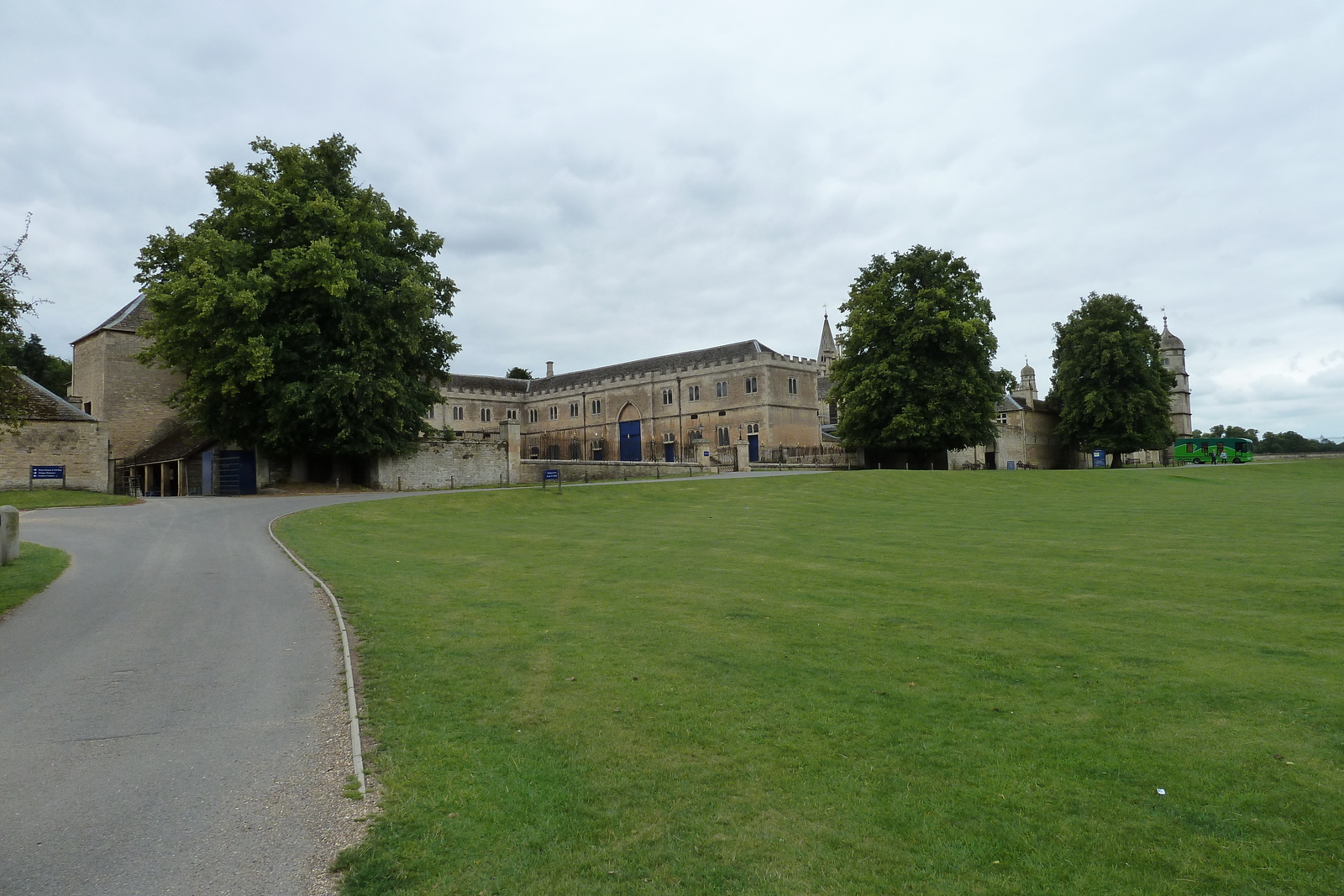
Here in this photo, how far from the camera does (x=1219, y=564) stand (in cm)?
1341

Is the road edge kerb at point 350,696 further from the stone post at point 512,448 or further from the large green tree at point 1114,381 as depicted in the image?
the large green tree at point 1114,381

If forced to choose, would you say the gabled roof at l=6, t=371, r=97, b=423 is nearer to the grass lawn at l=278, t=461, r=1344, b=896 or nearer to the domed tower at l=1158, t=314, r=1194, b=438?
the grass lawn at l=278, t=461, r=1344, b=896

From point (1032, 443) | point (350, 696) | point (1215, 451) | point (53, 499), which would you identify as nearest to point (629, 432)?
point (1032, 443)

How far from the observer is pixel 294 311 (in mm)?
34281

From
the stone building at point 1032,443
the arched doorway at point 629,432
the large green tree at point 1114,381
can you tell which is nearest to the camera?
the large green tree at point 1114,381

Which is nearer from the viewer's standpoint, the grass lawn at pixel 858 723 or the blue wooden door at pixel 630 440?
the grass lawn at pixel 858 723

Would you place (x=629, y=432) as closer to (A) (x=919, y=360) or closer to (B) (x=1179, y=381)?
(A) (x=919, y=360)

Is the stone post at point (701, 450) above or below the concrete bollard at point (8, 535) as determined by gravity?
above

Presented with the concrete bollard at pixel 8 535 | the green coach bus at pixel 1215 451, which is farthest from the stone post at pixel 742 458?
the green coach bus at pixel 1215 451

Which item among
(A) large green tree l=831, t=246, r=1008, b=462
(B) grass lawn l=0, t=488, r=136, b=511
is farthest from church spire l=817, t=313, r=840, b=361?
(B) grass lawn l=0, t=488, r=136, b=511

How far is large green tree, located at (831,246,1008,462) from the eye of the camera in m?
49.8

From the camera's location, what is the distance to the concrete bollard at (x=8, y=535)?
48.2 feet

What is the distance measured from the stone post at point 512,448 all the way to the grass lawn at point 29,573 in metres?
25.6

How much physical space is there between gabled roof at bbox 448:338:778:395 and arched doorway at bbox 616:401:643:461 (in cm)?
345
